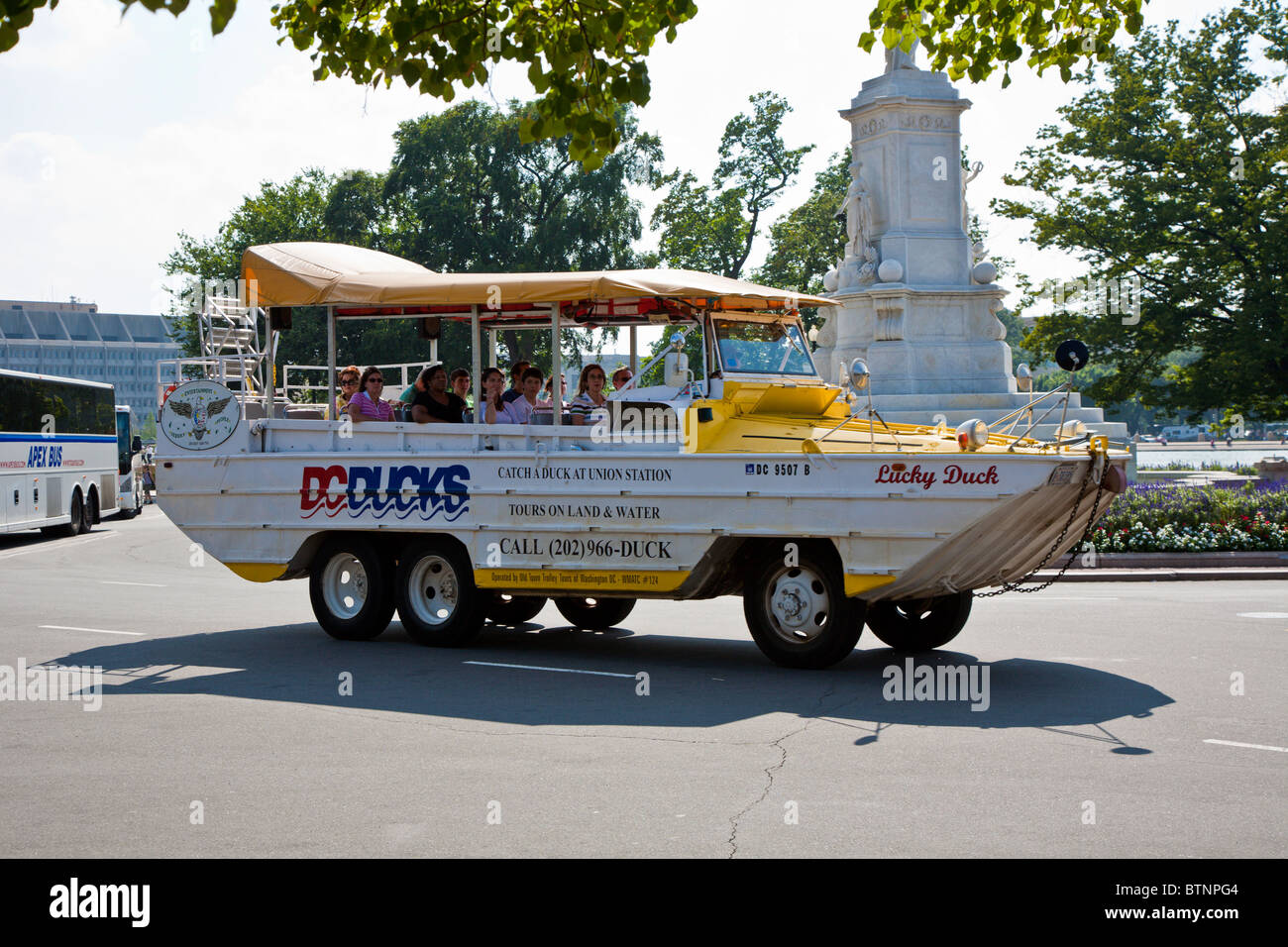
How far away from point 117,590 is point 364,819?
39.2 feet

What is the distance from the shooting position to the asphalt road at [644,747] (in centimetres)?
591

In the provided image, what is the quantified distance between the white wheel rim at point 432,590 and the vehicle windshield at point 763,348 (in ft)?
9.46

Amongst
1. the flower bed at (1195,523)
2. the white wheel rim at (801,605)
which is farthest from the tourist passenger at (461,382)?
the flower bed at (1195,523)

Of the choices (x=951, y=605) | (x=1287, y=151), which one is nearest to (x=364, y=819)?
(x=951, y=605)

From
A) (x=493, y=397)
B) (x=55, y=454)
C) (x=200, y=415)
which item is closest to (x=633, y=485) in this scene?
(x=493, y=397)

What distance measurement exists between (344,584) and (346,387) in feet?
6.16

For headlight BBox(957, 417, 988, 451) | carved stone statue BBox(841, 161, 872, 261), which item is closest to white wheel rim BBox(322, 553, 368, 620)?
headlight BBox(957, 417, 988, 451)

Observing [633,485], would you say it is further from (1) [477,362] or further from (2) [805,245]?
(2) [805,245]

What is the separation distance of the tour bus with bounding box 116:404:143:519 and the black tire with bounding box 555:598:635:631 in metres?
27.8

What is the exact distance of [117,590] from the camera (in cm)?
1700

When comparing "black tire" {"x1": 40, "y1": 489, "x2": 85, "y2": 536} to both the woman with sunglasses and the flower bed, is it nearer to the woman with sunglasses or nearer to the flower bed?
the woman with sunglasses

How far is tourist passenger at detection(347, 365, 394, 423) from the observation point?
12328 millimetres

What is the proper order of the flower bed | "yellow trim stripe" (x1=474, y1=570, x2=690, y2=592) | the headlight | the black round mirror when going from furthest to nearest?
the flower bed < "yellow trim stripe" (x1=474, y1=570, x2=690, y2=592) < the headlight < the black round mirror

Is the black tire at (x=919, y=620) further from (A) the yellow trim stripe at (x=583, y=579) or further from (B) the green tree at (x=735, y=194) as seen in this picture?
(B) the green tree at (x=735, y=194)
